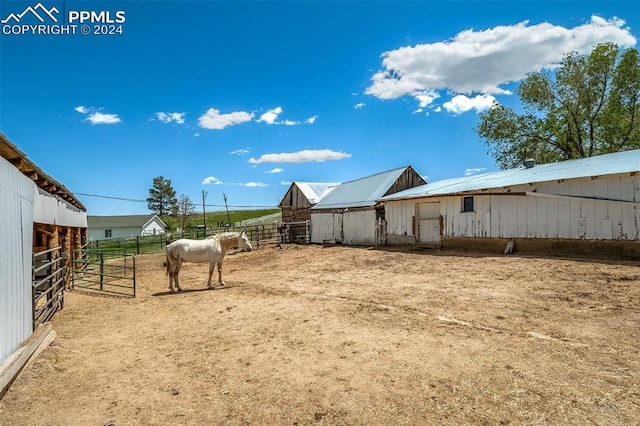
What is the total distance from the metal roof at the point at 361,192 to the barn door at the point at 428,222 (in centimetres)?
359

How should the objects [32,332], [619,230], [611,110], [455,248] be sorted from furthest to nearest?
1. [611,110]
2. [455,248]
3. [619,230]
4. [32,332]

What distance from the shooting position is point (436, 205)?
17594mm

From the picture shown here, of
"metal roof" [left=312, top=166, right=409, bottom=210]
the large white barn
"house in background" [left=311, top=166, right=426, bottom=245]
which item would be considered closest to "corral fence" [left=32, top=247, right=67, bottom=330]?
the large white barn

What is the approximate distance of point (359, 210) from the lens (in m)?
22.1

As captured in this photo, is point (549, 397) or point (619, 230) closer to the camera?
point (549, 397)

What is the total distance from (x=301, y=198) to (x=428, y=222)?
13.9m

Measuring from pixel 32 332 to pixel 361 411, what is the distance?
4.59 meters

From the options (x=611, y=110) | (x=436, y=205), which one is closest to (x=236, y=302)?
(x=436, y=205)

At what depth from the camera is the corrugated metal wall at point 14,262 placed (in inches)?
158

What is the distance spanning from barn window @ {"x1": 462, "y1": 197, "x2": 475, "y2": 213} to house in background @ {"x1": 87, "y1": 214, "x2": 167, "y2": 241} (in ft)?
152

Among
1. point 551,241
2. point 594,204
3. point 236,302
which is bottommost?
point 236,302

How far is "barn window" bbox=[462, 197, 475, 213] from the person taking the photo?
1567cm

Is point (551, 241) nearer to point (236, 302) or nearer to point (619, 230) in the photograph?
point (619, 230)

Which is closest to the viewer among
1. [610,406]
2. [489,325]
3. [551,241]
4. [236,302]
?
[610,406]
